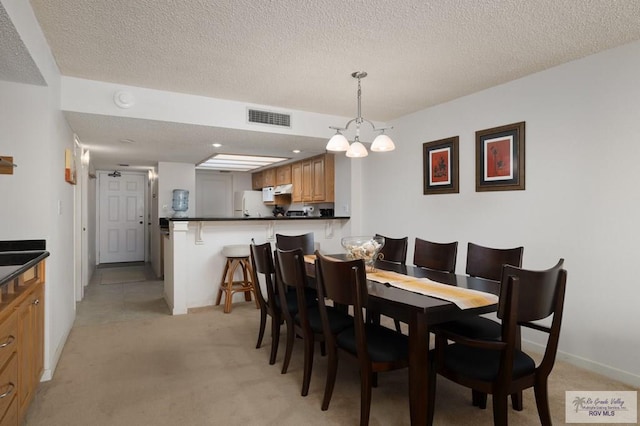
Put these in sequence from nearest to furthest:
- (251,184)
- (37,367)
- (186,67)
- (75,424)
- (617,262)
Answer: (75,424) < (37,367) < (617,262) < (186,67) < (251,184)

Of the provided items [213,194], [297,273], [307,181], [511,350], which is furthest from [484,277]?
[213,194]

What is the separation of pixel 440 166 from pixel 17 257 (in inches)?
142

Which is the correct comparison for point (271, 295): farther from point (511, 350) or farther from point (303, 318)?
point (511, 350)

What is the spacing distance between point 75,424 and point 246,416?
92 cm

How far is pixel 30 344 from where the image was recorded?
201 cm

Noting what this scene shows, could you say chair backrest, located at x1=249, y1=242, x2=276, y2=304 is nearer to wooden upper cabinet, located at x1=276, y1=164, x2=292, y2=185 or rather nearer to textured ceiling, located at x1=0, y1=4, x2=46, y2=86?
textured ceiling, located at x1=0, y1=4, x2=46, y2=86

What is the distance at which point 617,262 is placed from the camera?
2.58 m

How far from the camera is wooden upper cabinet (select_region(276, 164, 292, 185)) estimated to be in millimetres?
6652

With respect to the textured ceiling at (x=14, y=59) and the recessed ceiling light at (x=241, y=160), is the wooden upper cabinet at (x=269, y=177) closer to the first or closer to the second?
the recessed ceiling light at (x=241, y=160)

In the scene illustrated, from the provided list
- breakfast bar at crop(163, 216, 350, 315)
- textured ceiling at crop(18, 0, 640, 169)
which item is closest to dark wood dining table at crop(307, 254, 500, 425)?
textured ceiling at crop(18, 0, 640, 169)

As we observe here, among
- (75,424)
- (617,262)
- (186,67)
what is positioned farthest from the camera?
(186,67)

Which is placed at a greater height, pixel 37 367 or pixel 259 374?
pixel 37 367

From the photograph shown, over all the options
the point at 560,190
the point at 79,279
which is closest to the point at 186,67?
the point at 560,190

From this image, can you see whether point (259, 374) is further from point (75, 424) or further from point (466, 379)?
point (466, 379)
